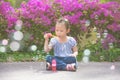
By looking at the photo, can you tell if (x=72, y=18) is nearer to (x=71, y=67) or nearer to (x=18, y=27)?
(x=18, y=27)

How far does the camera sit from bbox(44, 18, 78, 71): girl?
678 centimetres

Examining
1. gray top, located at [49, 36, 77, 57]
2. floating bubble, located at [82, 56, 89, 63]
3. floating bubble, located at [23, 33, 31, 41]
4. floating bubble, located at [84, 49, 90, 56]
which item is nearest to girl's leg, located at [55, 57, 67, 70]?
gray top, located at [49, 36, 77, 57]

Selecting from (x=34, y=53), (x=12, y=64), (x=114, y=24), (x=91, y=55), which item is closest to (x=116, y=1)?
(x=114, y=24)

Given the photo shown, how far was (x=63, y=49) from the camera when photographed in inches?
271

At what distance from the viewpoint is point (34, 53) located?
8.54m

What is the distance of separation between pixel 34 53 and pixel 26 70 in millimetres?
1626

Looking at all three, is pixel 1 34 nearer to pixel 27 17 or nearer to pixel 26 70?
pixel 27 17

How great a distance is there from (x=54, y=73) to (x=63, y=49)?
0.51m

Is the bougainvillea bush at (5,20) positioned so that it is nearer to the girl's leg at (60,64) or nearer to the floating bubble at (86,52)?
the floating bubble at (86,52)

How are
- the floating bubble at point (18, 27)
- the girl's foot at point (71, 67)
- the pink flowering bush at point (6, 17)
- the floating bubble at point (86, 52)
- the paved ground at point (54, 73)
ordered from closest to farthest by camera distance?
the paved ground at point (54, 73) < the girl's foot at point (71, 67) < the floating bubble at point (86, 52) < the pink flowering bush at point (6, 17) < the floating bubble at point (18, 27)

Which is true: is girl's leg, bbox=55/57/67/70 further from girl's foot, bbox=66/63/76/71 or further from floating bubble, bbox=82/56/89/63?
floating bubble, bbox=82/56/89/63

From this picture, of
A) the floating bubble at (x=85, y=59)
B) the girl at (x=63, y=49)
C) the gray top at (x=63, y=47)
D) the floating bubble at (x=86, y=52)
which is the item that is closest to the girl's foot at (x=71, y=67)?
the girl at (x=63, y=49)

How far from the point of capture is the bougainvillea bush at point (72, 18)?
8.68 meters

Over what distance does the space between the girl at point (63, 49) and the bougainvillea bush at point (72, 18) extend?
1.74 meters
